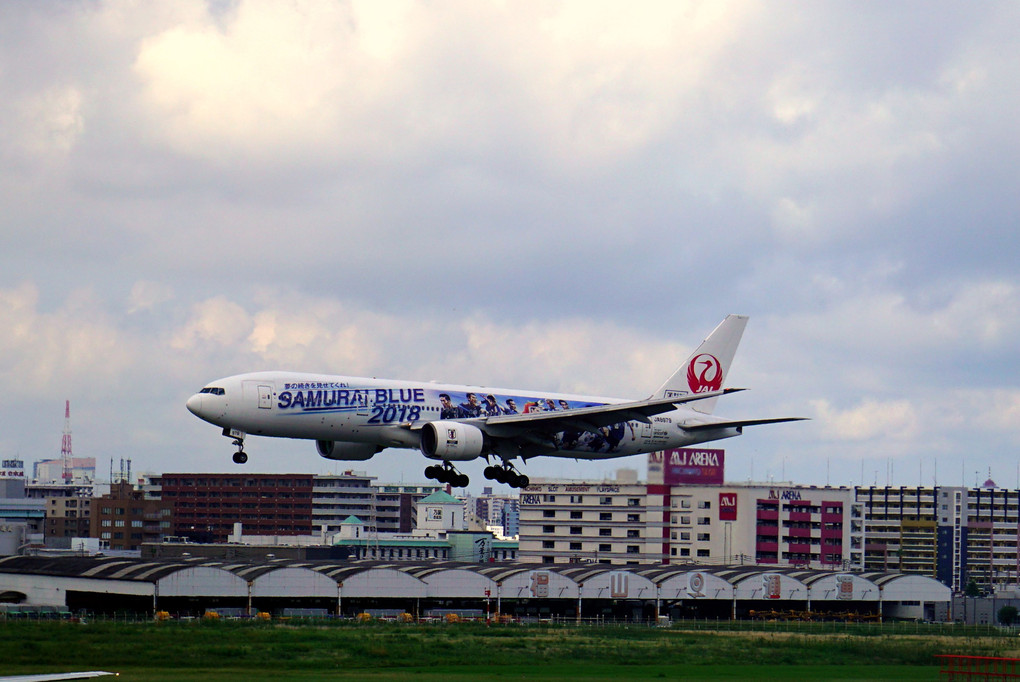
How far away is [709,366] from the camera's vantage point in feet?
269

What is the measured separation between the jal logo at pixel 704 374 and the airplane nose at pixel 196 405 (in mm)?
32267

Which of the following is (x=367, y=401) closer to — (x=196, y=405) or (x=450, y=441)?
(x=450, y=441)

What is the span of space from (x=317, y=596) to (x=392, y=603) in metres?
8.14

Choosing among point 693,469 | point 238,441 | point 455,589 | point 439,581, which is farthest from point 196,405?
point 693,469

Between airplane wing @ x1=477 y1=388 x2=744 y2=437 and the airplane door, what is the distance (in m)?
11.3

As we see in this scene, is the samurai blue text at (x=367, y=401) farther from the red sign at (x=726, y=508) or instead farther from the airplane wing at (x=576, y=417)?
the red sign at (x=726, y=508)

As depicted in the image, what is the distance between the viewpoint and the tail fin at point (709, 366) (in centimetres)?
8088

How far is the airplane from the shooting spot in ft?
202

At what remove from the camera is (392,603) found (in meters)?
115

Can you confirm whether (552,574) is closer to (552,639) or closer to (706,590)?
(706,590)

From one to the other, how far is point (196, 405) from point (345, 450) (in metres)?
9.93

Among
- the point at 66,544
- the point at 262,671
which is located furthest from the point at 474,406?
the point at 66,544

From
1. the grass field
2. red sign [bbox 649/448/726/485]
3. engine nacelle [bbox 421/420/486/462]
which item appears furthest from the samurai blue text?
red sign [bbox 649/448/726/485]

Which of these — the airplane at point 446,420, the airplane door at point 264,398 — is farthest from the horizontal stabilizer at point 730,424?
the airplane door at point 264,398
